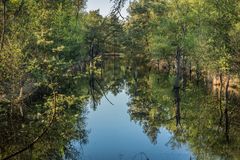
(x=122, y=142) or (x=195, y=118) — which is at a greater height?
(x=195, y=118)

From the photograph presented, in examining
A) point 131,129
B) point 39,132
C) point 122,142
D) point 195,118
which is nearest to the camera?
point 39,132

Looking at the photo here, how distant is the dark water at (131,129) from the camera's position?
92.1 feet

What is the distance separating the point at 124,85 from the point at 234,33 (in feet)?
112

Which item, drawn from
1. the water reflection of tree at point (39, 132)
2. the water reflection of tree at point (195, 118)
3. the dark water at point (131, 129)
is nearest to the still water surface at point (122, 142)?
the dark water at point (131, 129)

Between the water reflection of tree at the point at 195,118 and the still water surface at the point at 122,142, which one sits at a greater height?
the water reflection of tree at the point at 195,118

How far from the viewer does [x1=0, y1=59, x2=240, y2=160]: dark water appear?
92.1ft

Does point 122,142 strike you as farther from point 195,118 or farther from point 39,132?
point 195,118

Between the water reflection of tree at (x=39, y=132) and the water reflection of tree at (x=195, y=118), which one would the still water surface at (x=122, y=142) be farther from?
the water reflection of tree at (x=39, y=132)

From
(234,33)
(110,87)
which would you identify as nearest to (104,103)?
(110,87)

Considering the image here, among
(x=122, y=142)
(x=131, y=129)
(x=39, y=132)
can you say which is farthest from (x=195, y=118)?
(x=39, y=132)

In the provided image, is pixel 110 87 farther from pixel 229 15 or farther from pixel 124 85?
pixel 229 15

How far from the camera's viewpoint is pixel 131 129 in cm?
3825

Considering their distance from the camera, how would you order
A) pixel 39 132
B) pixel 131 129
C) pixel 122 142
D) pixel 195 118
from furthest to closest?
pixel 195 118
pixel 131 129
pixel 122 142
pixel 39 132

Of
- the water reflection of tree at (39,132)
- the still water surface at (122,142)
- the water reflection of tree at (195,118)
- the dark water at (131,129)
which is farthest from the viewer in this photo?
the water reflection of tree at (195,118)
